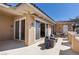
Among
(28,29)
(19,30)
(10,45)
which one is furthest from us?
(19,30)

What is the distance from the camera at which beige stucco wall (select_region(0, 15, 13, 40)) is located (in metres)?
12.9

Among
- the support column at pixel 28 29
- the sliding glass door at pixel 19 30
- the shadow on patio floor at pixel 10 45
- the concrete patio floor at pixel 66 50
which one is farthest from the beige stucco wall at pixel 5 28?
the concrete patio floor at pixel 66 50

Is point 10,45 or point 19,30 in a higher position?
point 19,30

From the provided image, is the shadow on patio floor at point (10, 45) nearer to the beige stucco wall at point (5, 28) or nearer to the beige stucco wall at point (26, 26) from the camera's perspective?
the beige stucco wall at point (26, 26)

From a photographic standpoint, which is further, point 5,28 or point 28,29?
point 5,28

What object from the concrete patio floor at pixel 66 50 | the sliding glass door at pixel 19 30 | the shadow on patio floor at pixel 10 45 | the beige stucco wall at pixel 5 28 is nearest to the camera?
the concrete patio floor at pixel 66 50

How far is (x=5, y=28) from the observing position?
1332cm

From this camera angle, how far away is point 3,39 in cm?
1296

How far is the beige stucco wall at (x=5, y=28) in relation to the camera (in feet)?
42.4

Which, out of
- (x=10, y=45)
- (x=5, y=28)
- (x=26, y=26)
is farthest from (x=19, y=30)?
(x=10, y=45)

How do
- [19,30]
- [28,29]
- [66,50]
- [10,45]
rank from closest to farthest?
[66,50], [10,45], [28,29], [19,30]

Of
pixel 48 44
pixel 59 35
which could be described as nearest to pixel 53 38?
pixel 59 35

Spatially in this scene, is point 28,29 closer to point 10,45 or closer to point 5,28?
point 10,45
